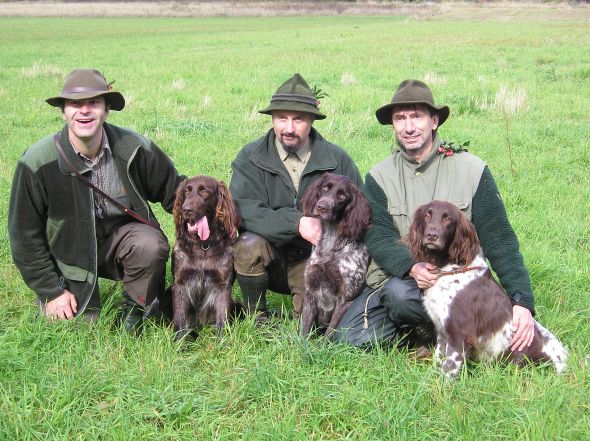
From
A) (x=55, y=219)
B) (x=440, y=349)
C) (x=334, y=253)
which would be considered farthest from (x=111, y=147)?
(x=440, y=349)

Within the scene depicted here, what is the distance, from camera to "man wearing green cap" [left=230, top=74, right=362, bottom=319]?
171 inches

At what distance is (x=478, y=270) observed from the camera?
3445mm

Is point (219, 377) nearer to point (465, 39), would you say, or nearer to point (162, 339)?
point (162, 339)

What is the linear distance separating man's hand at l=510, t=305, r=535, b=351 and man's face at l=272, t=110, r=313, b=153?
195 centimetres

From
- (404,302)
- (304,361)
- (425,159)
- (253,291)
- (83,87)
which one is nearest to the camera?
(304,361)

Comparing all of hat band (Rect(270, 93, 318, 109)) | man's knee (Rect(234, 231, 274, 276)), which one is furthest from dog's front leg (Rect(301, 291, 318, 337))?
hat band (Rect(270, 93, 318, 109))

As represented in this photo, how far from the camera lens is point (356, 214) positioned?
4117 millimetres

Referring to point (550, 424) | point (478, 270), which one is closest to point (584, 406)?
point (550, 424)

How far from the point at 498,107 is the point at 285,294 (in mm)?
7655

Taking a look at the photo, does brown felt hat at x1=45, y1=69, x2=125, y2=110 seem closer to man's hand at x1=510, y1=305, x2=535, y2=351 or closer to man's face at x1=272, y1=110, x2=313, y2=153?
man's face at x1=272, y1=110, x2=313, y2=153

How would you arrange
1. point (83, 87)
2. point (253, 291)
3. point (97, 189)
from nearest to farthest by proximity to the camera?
point (83, 87) < point (97, 189) < point (253, 291)

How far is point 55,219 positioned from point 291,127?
174 centimetres

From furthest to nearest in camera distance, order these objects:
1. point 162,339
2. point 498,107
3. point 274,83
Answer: point 274,83
point 498,107
point 162,339

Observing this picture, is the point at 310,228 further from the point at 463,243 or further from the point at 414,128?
the point at 463,243
